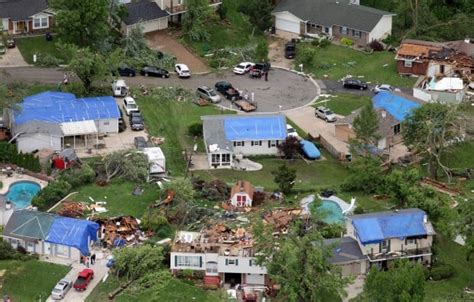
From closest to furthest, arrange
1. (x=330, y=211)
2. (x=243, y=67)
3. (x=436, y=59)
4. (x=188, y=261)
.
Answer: (x=188, y=261) < (x=330, y=211) < (x=436, y=59) < (x=243, y=67)

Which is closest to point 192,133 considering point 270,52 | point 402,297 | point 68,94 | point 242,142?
point 242,142

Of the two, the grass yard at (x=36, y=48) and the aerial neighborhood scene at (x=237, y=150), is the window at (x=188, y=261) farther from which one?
the grass yard at (x=36, y=48)

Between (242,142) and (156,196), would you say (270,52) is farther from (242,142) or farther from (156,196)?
(156,196)

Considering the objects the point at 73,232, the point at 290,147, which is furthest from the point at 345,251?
the point at 73,232

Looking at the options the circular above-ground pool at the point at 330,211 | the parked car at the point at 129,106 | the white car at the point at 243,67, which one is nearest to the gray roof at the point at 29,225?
the circular above-ground pool at the point at 330,211

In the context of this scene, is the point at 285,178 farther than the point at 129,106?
No

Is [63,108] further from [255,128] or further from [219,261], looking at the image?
[219,261]

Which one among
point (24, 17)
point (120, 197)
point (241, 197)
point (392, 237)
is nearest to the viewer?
point (392, 237)
